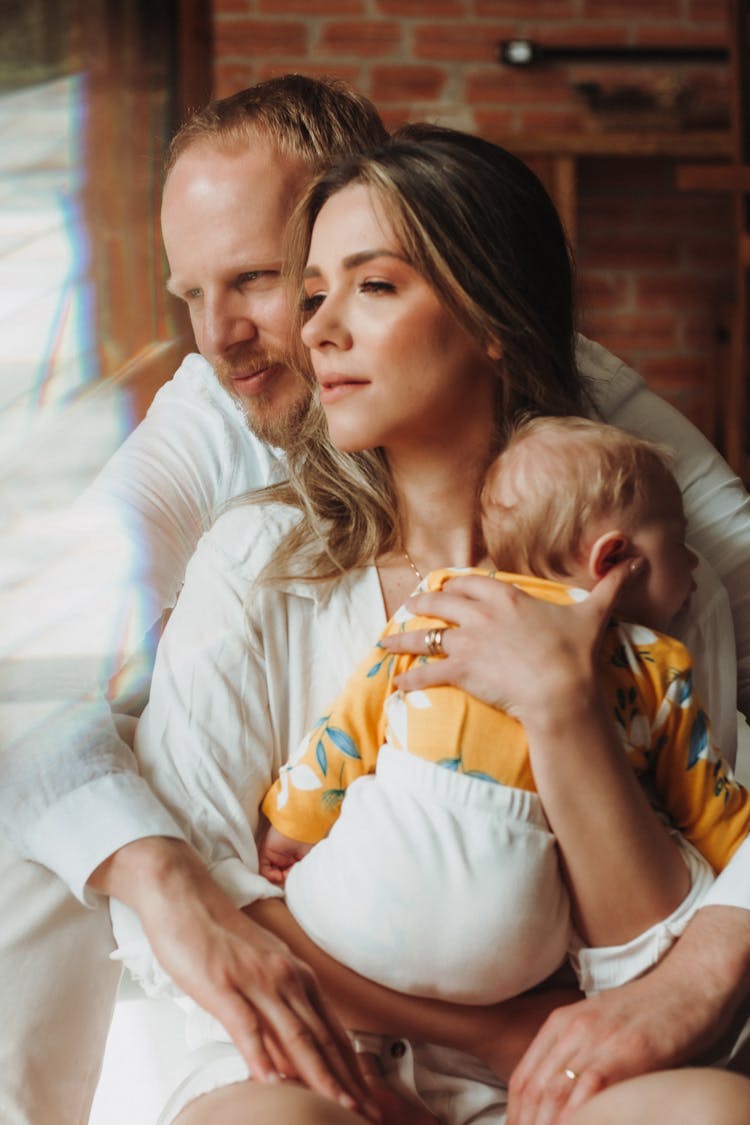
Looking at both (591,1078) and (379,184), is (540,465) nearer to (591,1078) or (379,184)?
(379,184)

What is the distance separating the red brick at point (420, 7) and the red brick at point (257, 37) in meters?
0.27

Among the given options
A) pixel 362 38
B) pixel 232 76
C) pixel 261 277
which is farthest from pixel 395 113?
pixel 261 277

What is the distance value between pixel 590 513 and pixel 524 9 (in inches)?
147

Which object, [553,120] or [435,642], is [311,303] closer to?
[435,642]

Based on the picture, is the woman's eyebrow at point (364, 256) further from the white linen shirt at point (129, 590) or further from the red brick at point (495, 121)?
the red brick at point (495, 121)

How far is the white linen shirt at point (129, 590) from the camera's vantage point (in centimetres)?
104

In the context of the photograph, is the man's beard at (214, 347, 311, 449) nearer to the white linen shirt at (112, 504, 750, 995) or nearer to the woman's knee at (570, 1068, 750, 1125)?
→ the white linen shirt at (112, 504, 750, 995)

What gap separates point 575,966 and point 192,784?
1.08ft

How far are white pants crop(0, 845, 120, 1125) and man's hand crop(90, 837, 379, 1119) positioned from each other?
0.10 metres

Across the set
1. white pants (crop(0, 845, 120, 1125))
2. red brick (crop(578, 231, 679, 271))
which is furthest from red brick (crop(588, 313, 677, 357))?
white pants (crop(0, 845, 120, 1125))

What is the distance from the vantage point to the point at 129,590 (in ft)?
4.48

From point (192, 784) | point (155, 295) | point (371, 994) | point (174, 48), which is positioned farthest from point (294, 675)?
point (174, 48)

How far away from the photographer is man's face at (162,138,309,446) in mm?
1408

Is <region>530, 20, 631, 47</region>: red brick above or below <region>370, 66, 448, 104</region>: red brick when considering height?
above
